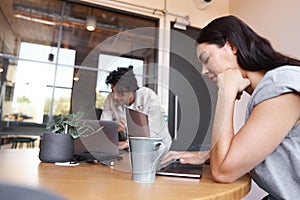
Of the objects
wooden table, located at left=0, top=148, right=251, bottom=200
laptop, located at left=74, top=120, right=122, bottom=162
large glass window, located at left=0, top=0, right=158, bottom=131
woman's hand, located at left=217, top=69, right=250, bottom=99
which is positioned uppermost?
large glass window, located at left=0, top=0, right=158, bottom=131

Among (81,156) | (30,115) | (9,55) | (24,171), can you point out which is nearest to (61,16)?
(9,55)

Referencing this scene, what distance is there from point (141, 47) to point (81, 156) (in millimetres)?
2458

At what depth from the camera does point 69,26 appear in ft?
10.2

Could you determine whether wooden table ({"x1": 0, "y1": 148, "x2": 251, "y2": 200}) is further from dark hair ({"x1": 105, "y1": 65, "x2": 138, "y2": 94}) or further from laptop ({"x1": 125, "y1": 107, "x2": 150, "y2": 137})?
dark hair ({"x1": 105, "y1": 65, "x2": 138, "y2": 94})

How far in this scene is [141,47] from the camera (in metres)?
3.30

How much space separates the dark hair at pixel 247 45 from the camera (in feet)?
3.01

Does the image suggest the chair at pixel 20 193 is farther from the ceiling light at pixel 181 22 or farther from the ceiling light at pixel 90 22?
the ceiling light at pixel 90 22

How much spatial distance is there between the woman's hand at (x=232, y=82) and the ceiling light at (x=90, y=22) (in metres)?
2.56

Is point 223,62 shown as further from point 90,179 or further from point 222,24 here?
point 90,179

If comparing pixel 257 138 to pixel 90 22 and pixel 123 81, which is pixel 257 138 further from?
pixel 90 22

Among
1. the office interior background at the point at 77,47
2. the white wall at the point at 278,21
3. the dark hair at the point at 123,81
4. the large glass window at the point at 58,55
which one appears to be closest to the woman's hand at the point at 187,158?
the dark hair at the point at 123,81

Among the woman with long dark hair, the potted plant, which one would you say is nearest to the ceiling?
the potted plant

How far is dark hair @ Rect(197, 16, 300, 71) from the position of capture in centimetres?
92

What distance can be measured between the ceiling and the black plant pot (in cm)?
232
